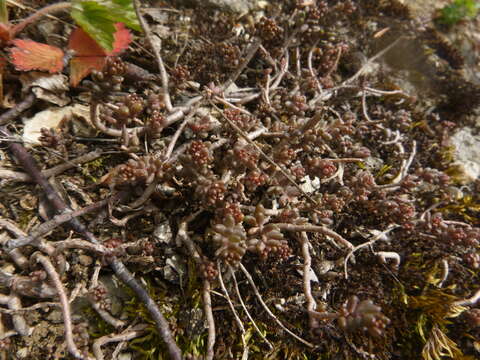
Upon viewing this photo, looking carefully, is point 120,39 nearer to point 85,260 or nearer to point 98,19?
point 98,19

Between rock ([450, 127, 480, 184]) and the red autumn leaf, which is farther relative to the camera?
rock ([450, 127, 480, 184])

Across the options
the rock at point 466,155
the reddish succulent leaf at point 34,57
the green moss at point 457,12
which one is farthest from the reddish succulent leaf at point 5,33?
the green moss at point 457,12

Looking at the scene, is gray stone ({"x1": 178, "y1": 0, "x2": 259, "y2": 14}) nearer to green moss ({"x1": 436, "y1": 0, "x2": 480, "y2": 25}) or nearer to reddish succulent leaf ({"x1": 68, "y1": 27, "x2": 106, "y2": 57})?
reddish succulent leaf ({"x1": 68, "y1": 27, "x2": 106, "y2": 57})

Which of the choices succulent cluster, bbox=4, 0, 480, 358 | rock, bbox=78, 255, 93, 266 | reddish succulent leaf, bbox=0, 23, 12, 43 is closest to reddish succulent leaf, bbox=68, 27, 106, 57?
succulent cluster, bbox=4, 0, 480, 358

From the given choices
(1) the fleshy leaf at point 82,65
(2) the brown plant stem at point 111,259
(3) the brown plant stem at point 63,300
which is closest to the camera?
(3) the brown plant stem at point 63,300

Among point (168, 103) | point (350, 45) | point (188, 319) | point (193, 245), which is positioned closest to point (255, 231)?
point (193, 245)

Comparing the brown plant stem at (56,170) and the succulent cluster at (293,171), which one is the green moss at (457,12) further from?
the brown plant stem at (56,170)
